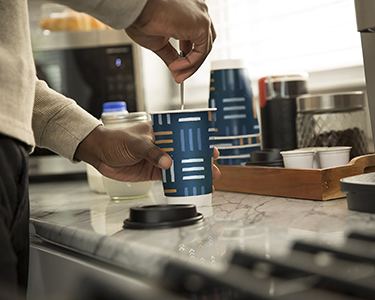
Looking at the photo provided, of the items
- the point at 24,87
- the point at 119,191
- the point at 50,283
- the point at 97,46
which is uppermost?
the point at 97,46

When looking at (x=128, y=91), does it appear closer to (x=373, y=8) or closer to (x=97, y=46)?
(x=97, y=46)

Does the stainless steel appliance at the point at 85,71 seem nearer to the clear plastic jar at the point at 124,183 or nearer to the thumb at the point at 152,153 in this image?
the clear plastic jar at the point at 124,183

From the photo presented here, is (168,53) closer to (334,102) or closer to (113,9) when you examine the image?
(113,9)

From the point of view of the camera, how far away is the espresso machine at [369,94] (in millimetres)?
1029

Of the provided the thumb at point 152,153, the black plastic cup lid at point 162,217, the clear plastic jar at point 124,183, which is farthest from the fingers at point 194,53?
the clear plastic jar at point 124,183

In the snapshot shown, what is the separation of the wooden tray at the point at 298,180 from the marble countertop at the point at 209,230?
0.8 inches

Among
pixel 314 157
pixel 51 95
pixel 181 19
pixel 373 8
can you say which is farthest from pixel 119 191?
pixel 373 8

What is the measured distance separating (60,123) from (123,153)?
13 cm

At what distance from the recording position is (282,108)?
1604 mm

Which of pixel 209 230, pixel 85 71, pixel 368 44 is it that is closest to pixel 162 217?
pixel 209 230

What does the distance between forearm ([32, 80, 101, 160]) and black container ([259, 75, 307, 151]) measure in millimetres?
478

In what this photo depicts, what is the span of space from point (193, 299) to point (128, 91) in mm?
1624

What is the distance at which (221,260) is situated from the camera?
83cm

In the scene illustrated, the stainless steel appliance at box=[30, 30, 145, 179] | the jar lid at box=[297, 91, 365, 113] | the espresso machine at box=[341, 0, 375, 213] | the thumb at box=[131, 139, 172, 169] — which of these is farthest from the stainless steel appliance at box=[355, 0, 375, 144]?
the stainless steel appliance at box=[30, 30, 145, 179]
